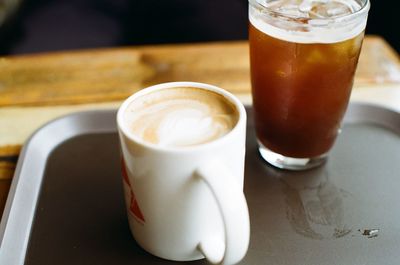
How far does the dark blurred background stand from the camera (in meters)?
1.32

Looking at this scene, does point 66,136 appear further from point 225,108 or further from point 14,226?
point 225,108

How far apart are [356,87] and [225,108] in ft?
1.39

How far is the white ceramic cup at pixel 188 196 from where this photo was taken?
50 cm

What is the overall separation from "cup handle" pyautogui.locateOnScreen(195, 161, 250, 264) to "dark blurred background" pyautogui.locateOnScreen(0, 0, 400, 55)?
3.01 ft

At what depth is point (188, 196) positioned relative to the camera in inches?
21.0

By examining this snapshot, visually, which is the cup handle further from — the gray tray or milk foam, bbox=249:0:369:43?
milk foam, bbox=249:0:369:43

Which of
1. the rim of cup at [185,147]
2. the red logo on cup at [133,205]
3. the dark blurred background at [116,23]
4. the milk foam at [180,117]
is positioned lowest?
the dark blurred background at [116,23]

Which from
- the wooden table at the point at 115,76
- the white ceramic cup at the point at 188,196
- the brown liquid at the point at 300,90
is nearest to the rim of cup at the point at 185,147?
the white ceramic cup at the point at 188,196

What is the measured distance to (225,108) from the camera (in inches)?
23.6

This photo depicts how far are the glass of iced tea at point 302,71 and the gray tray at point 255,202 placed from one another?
4 centimetres

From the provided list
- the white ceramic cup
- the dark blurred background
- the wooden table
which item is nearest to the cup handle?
the white ceramic cup

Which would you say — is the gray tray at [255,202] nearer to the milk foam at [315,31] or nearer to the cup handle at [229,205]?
the cup handle at [229,205]

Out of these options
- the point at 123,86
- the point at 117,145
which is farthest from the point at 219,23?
the point at 117,145

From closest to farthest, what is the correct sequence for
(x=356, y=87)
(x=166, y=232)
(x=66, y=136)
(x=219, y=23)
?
(x=166, y=232) < (x=66, y=136) < (x=356, y=87) < (x=219, y=23)
